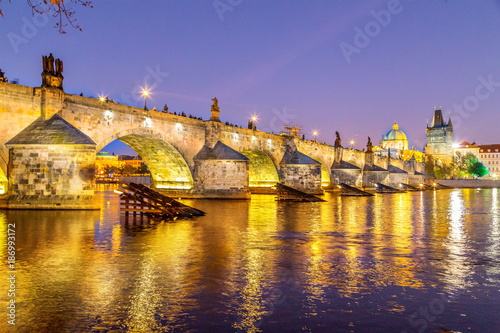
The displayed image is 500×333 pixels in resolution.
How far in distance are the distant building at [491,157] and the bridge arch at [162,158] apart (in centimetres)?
14240

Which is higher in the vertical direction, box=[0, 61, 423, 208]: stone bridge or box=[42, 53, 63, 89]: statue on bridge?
box=[42, 53, 63, 89]: statue on bridge

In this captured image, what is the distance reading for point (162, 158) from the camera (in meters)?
35.1

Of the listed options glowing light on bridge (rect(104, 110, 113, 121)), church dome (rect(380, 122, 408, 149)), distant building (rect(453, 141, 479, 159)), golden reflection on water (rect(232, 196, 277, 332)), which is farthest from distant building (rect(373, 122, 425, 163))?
golden reflection on water (rect(232, 196, 277, 332))

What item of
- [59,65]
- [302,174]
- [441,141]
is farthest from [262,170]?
[441,141]

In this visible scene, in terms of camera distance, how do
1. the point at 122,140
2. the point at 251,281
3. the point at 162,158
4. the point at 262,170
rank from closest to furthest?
the point at 251,281, the point at 122,140, the point at 162,158, the point at 262,170

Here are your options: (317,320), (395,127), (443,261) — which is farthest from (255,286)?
(395,127)

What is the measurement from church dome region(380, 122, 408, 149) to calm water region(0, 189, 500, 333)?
4939 inches

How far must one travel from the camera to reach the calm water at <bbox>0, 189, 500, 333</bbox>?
5.75m

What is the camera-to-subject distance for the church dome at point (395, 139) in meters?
133

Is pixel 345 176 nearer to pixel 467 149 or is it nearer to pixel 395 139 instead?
pixel 395 139

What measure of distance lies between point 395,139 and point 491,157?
135 feet

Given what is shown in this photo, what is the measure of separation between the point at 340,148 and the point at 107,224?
51.4 meters

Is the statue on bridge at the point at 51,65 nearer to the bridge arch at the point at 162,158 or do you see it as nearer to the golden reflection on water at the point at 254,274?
the bridge arch at the point at 162,158

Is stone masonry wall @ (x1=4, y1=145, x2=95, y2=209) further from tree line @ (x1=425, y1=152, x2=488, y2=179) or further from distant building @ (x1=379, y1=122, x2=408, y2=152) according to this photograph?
distant building @ (x1=379, y1=122, x2=408, y2=152)
